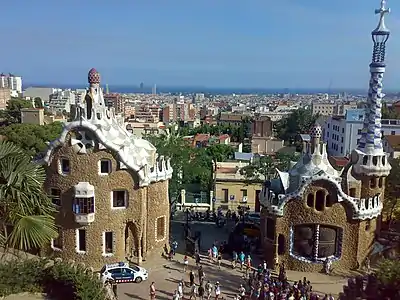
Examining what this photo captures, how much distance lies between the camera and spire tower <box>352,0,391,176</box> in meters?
29.3

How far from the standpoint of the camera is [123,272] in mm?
26109

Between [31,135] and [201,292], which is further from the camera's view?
[31,135]

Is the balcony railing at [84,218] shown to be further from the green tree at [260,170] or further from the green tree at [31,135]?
the green tree at [31,135]

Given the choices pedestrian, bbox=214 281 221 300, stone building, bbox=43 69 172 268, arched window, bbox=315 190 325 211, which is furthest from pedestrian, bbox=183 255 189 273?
arched window, bbox=315 190 325 211

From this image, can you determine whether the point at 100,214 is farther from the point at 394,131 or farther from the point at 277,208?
the point at 394,131

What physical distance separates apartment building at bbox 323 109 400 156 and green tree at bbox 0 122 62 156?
4202 cm

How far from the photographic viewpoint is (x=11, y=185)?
15664 millimetres

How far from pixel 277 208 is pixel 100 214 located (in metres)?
10.3

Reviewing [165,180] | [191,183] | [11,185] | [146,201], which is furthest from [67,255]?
[191,183]

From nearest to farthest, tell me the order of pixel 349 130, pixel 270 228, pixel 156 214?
pixel 270 228 → pixel 156 214 → pixel 349 130

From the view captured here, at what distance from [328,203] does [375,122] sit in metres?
6.25

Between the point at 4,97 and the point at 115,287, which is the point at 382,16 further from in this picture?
the point at 4,97

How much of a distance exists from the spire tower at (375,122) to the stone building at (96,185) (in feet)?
42.8

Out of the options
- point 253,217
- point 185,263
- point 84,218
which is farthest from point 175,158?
point 84,218
